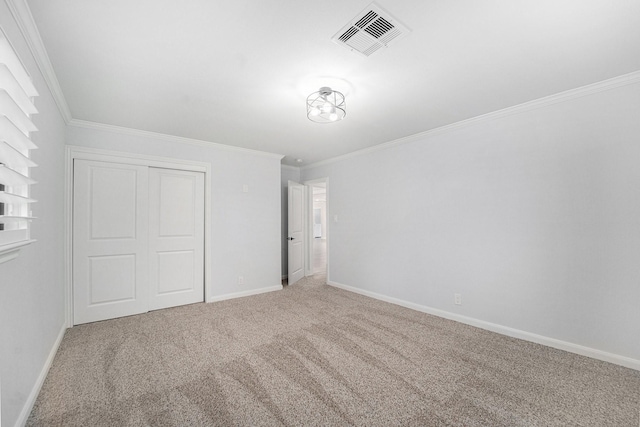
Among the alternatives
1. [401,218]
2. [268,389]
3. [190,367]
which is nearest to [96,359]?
[190,367]

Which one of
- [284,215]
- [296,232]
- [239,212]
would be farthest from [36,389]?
[284,215]

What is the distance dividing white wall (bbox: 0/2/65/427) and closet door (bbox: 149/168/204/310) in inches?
36.0

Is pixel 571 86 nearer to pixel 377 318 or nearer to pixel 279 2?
pixel 279 2

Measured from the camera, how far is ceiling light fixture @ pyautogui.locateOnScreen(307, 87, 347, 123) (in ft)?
7.79

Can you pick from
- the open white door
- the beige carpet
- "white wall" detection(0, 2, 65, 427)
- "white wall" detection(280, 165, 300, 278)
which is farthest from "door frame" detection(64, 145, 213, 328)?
"white wall" detection(280, 165, 300, 278)

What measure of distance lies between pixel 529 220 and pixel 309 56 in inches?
103

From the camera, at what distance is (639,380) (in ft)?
6.74

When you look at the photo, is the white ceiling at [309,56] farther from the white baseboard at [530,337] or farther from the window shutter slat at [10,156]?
the white baseboard at [530,337]

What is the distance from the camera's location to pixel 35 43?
5.51ft

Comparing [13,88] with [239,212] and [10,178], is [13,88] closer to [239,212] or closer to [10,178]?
[10,178]

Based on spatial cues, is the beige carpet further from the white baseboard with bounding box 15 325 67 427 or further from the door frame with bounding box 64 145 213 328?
Answer: the door frame with bounding box 64 145 213 328

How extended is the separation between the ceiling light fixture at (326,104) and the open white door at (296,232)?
9.03 feet

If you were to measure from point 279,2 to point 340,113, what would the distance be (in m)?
1.18

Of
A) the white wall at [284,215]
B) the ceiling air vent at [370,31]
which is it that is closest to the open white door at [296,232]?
the white wall at [284,215]
